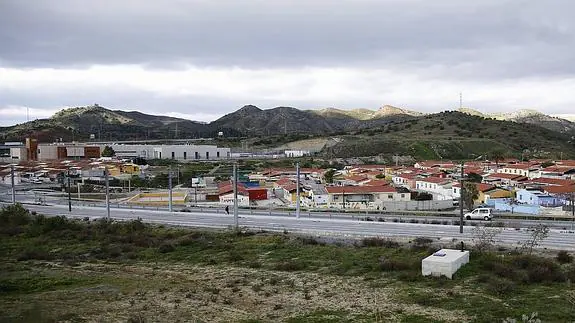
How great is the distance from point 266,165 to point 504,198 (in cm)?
4727

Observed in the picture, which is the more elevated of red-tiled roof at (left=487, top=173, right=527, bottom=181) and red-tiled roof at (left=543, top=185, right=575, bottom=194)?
red-tiled roof at (left=487, top=173, right=527, bottom=181)

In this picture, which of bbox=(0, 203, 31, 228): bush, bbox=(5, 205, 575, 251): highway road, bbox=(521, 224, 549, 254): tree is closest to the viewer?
bbox=(521, 224, 549, 254): tree

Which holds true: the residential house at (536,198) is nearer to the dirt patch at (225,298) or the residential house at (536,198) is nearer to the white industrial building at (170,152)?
the dirt patch at (225,298)

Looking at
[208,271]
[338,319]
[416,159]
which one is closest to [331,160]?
[416,159]

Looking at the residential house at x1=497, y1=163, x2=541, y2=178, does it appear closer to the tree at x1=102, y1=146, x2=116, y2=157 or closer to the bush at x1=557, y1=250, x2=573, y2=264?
the bush at x1=557, y1=250, x2=573, y2=264

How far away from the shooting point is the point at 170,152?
107812 mm

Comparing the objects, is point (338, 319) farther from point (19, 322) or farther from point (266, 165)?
point (266, 165)

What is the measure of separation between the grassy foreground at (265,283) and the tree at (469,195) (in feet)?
74.3

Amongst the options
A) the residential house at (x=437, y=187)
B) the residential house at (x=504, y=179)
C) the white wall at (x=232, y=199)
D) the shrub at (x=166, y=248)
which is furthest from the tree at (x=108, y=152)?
the shrub at (x=166, y=248)

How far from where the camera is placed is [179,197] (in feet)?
180

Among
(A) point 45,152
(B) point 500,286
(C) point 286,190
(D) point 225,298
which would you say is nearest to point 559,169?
(C) point 286,190

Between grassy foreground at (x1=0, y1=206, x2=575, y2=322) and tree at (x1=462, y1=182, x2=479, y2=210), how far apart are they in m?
22.7

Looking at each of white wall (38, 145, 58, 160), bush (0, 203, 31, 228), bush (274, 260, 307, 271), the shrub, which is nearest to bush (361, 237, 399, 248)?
bush (274, 260, 307, 271)

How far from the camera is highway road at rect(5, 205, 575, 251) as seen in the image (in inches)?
1052
